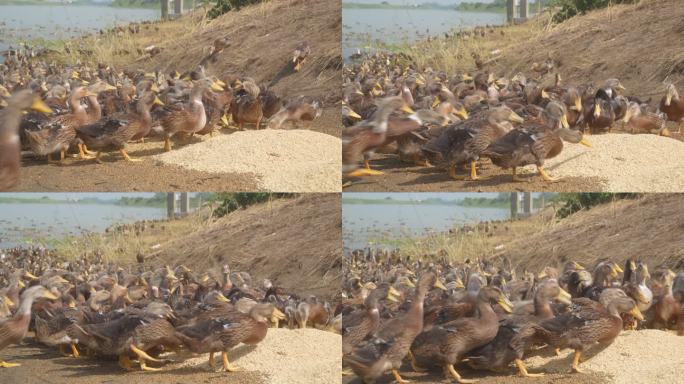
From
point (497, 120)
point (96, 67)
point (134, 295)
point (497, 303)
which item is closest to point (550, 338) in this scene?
point (497, 303)

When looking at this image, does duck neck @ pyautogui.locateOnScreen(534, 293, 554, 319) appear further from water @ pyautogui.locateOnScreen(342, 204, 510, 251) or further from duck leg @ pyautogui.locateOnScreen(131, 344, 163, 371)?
duck leg @ pyautogui.locateOnScreen(131, 344, 163, 371)

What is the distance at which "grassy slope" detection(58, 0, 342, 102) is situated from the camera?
14.6 meters

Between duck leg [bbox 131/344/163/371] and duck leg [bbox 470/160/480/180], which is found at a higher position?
duck leg [bbox 470/160/480/180]

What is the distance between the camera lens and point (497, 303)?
8.19 meters

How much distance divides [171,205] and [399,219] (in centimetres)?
471

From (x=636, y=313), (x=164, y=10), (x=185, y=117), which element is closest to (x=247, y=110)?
(x=185, y=117)

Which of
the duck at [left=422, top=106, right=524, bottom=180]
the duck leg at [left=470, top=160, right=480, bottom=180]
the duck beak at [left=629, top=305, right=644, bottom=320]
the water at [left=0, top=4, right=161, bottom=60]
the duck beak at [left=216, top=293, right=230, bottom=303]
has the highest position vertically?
the water at [left=0, top=4, right=161, bottom=60]

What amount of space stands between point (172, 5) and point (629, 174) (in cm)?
1093

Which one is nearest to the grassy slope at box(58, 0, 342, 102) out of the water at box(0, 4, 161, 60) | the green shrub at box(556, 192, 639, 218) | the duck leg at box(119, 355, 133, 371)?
the water at box(0, 4, 161, 60)

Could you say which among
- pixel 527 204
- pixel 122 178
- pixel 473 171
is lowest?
→ pixel 527 204

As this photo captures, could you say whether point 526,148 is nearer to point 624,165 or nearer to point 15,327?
point 624,165

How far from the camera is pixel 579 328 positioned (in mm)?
7656

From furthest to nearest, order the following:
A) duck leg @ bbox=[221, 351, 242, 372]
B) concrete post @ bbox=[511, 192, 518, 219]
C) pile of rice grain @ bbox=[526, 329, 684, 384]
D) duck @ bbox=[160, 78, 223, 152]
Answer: concrete post @ bbox=[511, 192, 518, 219]
duck @ bbox=[160, 78, 223, 152]
duck leg @ bbox=[221, 351, 242, 372]
pile of rice grain @ bbox=[526, 329, 684, 384]

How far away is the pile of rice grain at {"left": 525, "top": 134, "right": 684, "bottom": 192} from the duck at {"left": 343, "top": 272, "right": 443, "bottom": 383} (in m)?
2.30
